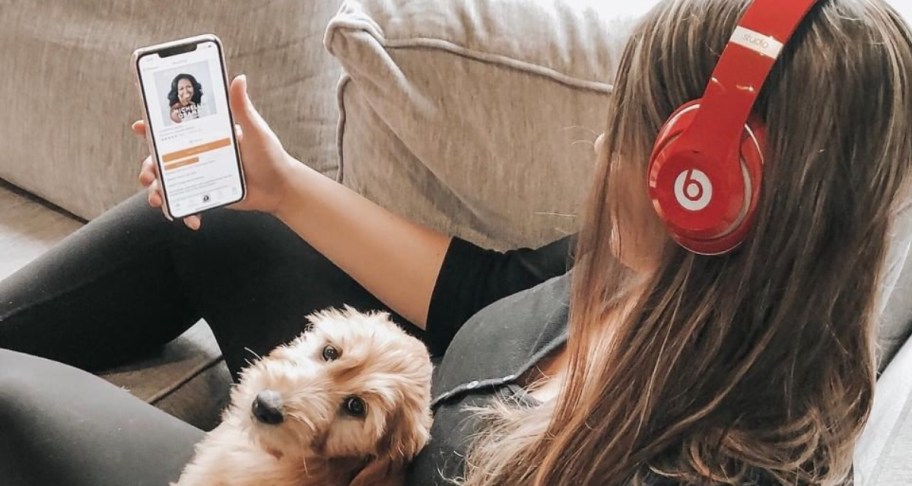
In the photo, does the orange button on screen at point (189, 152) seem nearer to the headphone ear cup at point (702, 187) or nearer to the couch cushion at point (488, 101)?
Result: the couch cushion at point (488, 101)

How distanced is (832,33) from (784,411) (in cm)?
28

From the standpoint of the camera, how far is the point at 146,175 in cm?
114

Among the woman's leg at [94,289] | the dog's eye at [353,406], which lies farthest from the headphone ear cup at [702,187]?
the woman's leg at [94,289]

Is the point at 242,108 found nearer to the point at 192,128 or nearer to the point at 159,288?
the point at 192,128

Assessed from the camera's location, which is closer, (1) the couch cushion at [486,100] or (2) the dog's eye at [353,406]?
(2) the dog's eye at [353,406]

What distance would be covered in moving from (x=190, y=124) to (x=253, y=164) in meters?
0.09

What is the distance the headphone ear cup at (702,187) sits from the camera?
0.59 meters

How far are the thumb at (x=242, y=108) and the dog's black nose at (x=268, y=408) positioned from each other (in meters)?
0.37

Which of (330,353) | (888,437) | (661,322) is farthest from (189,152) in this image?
(888,437)

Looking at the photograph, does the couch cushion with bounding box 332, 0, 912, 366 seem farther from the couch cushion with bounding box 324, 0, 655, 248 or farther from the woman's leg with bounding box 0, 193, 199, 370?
the woman's leg with bounding box 0, 193, 199, 370

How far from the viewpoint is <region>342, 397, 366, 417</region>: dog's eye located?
→ 93 cm

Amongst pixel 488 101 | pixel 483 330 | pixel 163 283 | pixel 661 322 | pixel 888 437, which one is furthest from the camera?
pixel 163 283

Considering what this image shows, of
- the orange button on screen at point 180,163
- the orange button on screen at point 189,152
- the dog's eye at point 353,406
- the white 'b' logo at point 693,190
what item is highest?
the white 'b' logo at point 693,190

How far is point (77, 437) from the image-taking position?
1.00 meters
